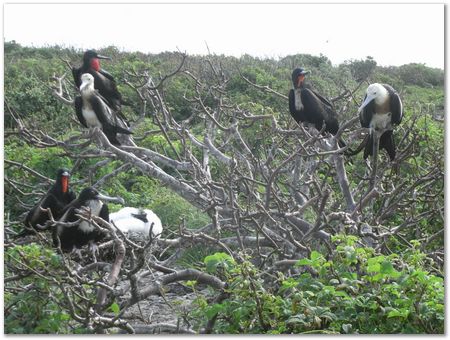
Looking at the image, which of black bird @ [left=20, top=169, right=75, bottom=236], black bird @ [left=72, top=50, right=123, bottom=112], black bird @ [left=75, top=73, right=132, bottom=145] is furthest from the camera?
black bird @ [left=72, top=50, right=123, bottom=112]

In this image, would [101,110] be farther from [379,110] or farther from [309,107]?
[379,110]

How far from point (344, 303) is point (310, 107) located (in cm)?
190

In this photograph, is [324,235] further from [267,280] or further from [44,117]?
[44,117]

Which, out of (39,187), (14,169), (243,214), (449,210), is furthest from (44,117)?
(449,210)

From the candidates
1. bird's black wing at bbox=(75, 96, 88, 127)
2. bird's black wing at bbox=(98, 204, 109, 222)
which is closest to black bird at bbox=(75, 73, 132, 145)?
bird's black wing at bbox=(75, 96, 88, 127)

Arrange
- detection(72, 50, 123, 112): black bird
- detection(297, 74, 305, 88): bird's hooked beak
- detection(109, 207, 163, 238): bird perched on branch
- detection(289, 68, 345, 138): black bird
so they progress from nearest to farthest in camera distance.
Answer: detection(109, 207, 163, 238): bird perched on branch
detection(72, 50, 123, 112): black bird
detection(289, 68, 345, 138): black bird
detection(297, 74, 305, 88): bird's hooked beak

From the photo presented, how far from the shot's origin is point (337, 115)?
3.75m

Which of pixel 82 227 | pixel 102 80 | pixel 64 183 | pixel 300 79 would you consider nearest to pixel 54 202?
pixel 64 183

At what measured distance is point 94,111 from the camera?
3.42m

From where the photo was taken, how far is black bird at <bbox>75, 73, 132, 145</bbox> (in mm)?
3375

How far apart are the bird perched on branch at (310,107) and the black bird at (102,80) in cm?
96

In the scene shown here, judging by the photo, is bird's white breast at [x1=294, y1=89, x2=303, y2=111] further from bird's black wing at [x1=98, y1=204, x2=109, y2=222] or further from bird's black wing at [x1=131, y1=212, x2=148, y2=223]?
bird's black wing at [x1=98, y1=204, x2=109, y2=222]

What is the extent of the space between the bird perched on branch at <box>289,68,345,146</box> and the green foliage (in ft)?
5.41

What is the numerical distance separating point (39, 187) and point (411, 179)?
6.07ft
